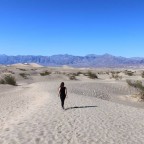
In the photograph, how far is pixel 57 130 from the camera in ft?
39.0

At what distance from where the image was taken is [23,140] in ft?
33.0

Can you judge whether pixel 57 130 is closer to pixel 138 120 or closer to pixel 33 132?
pixel 33 132

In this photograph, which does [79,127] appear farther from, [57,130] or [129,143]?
[129,143]

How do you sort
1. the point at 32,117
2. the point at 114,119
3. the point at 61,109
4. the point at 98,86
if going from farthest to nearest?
1. the point at 98,86
2. the point at 61,109
3. the point at 114,119
4. the point at 32,117

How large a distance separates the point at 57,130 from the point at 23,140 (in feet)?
6.82

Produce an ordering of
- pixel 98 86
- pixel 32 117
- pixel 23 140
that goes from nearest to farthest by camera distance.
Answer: pixel 23 140 → pixel 32 117 → pixel 98 86

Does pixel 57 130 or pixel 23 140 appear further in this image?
pixel 57 130

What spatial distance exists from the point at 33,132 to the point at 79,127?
7.23 ft

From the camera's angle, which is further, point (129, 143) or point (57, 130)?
point (57, 130)

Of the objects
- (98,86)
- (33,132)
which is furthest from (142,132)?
(98,86)

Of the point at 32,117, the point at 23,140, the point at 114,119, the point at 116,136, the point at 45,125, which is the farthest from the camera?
the point at 114,119

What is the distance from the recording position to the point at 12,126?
40.1ft

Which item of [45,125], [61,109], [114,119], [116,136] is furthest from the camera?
[61,109]

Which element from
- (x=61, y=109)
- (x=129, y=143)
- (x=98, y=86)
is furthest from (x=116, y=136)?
(x=98, y=86)
